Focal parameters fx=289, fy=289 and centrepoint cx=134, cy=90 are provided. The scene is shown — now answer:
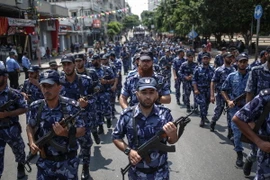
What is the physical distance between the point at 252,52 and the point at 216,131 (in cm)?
2422

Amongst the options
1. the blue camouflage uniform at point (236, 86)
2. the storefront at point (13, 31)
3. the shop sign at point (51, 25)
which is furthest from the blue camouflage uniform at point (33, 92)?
the shop sign at point (51, 25)

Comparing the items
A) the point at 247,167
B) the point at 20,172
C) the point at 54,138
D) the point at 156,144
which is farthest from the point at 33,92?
the point at 247,167

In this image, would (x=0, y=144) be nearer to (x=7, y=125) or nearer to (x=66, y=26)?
(x=7, y=125)

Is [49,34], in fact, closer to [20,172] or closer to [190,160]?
[20,172]

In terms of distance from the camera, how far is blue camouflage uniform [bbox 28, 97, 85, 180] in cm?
341

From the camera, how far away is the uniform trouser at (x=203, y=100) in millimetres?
7648

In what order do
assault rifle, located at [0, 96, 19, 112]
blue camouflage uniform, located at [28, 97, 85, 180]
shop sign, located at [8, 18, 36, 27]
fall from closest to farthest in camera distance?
blue camouflage uniform, located at [28, 97, 85, 180]
assault rifle, located at [0, 96, 19, 112]
shop sign, located at [8, 18, 36, 27]

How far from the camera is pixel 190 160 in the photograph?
5617 mm

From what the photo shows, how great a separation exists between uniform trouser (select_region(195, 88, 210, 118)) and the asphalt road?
0.57 meters

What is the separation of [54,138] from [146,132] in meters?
1.16

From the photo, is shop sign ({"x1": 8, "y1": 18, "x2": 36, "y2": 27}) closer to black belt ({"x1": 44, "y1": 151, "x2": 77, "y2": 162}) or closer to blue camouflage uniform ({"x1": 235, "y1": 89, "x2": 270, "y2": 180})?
black belt ({"x1": 44, "y1": 151, "x2": 77, "y2": 162})

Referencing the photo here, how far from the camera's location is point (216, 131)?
24.0ft

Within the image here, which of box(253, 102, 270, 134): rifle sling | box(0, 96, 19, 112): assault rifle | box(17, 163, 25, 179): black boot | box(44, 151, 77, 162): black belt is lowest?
box(17, 163, 25, 179): black boot

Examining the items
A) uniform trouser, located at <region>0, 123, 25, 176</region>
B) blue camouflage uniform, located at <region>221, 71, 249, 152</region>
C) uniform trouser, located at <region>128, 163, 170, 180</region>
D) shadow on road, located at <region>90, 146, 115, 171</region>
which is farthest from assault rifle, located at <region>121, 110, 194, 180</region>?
blue camouflage uniform, located at <region>221, 71, 249, 152</region>
